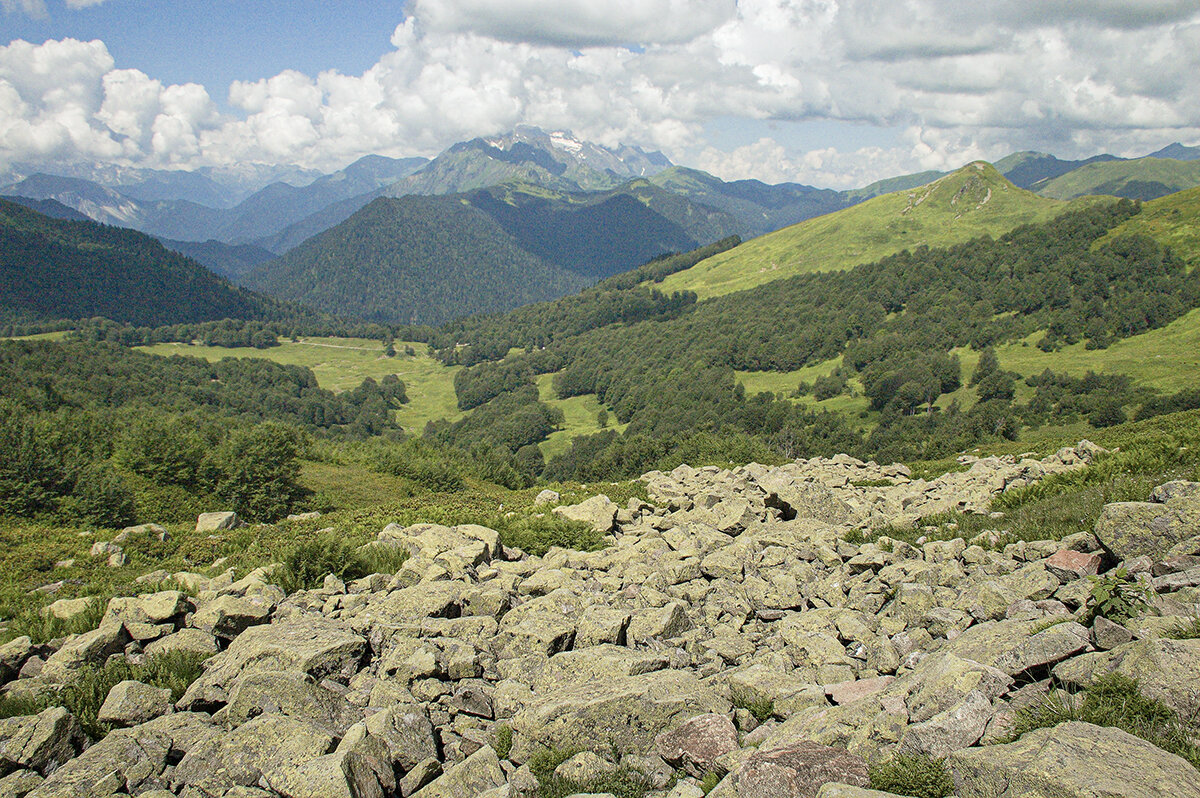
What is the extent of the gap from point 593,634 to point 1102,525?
9.17 m

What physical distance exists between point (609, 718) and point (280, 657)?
5.18 meters

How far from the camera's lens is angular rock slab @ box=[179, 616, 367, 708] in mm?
8758

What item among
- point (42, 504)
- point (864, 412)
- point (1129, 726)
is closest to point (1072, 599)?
point (1129, 726)

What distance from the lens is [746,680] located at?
8.47m

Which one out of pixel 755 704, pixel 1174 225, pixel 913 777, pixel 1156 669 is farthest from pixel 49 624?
pixel 1174 225

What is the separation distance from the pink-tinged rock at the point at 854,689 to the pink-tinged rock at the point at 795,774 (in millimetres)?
1822

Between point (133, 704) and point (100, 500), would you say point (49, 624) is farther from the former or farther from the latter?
point (100, 500)

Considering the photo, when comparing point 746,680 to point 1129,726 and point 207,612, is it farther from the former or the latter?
point 207,612

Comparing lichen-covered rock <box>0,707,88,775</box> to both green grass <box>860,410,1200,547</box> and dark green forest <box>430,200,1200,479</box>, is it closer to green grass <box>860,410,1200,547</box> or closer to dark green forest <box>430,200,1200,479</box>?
green grass <box>860,410,1200,547</box>

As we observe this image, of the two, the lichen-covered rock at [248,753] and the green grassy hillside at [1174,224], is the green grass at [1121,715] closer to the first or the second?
the lichen-covered rock at [248,753]

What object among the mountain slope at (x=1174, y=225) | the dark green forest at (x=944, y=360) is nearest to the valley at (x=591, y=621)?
the dark green forest at (x=944, y=360)

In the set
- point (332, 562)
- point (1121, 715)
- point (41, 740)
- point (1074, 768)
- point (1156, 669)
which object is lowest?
point (332, 562)

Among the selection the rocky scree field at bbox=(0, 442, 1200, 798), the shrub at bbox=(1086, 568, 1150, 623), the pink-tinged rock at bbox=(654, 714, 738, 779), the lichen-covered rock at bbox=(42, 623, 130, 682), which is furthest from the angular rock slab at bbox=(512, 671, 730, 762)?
the lichen-covered rock at bbox=(42, 623, 130, 682)

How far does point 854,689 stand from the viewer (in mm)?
8133
